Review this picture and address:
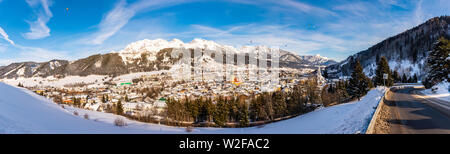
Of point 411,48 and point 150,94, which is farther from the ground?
point 411,48

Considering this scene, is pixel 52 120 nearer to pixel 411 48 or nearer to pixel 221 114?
pixel 221 114

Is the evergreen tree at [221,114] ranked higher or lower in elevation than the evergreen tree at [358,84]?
lower

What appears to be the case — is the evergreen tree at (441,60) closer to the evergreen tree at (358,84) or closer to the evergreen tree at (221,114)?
the evergreen tree at (358,84)

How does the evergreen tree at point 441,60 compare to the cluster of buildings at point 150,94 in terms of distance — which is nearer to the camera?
the evergreen tree at point 441,60

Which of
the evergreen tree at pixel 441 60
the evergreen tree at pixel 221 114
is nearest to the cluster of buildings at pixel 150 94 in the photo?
the evergreen tree at pixel 221 114

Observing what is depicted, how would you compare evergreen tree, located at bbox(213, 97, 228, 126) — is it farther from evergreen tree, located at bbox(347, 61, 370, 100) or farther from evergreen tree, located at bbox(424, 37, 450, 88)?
evergreen tree, located at bbox(424, 37, 450, 88)

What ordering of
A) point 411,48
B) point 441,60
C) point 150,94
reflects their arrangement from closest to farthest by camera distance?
point 441,60 → point 150,94 → point 411,48

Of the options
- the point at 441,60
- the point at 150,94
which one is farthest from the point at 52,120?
the point at 150,94

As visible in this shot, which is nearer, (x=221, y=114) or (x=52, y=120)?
(x=52, y=120)

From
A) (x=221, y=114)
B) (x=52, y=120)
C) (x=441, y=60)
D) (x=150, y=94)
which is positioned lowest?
(x=150, y=94)

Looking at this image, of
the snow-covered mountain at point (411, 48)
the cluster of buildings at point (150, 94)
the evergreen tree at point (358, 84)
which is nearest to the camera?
the evergreen tree at point (358, 84)
